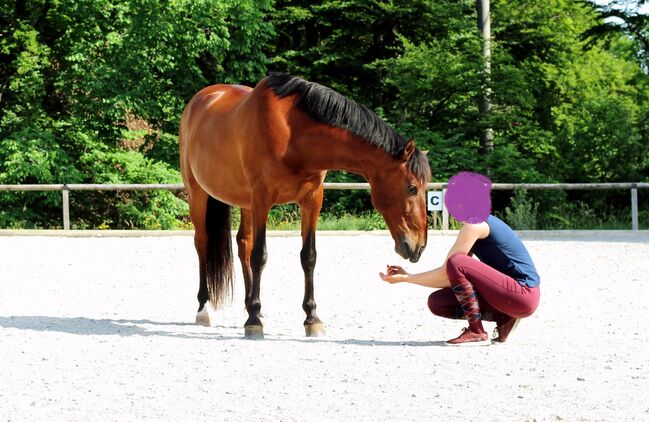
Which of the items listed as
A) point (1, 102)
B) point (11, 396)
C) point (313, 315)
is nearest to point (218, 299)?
point (313, 315)

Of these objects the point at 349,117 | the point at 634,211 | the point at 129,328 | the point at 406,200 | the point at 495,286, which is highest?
the point at 349,117

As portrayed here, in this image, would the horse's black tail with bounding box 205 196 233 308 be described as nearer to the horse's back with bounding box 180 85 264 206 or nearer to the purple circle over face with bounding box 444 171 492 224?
the horse's back with bounding box 180 85 264 206

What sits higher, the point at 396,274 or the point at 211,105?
the point at 211,105

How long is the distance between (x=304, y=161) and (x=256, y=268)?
0.88 meters

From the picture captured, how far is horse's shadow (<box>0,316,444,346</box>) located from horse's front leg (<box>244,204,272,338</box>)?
0.09 m

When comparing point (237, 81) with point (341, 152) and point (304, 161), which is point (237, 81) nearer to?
point (304, 161)

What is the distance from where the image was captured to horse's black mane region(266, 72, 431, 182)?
21.4 feet

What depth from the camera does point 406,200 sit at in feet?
21.0

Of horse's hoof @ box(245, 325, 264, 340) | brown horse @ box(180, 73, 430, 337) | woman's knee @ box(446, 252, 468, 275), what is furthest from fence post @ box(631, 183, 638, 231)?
horse's hoof @ box(245, 325, 264, 340)

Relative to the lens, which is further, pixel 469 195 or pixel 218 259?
pixel 218 259

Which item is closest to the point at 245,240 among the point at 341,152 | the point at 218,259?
the point at 218,259

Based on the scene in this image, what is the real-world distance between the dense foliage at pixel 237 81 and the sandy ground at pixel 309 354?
9223 mm

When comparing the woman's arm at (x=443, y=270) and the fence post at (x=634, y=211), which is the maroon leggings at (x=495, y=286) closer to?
the woman's arm at (x=443, y=270)

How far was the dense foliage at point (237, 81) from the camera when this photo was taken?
65.5 ft
